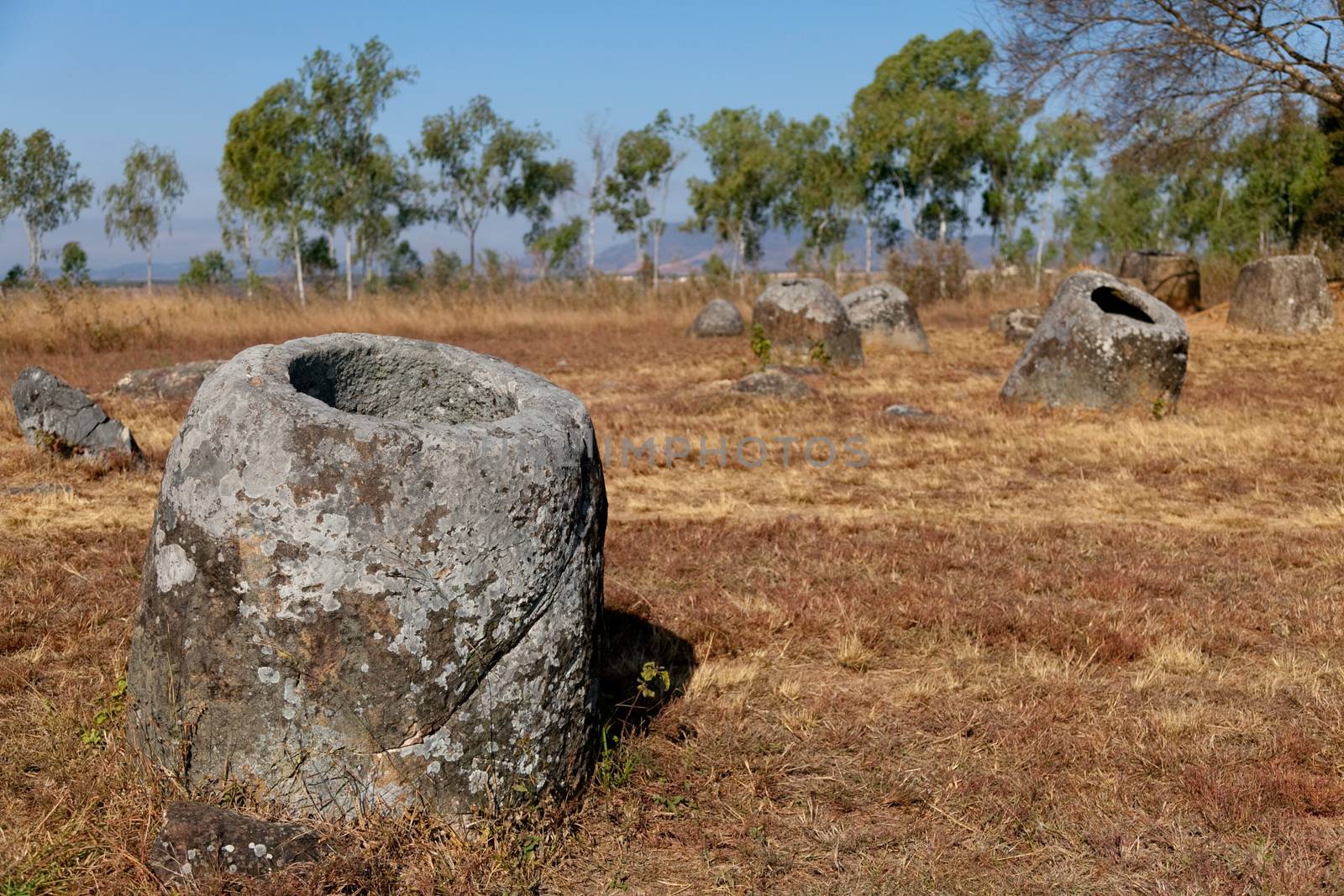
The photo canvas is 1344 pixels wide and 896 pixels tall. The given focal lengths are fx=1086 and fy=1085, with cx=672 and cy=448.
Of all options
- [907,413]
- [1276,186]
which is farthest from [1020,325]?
[1276,186]

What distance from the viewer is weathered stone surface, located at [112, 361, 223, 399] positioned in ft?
42.0

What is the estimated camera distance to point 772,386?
Result: 43.2ft

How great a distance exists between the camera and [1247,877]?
3256 mm

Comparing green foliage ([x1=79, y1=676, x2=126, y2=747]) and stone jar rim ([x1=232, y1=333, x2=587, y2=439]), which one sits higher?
stone jar rim ([x1=232, y1=333, x2=587, y2=439])

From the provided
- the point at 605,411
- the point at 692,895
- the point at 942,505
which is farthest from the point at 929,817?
the point at 605,411

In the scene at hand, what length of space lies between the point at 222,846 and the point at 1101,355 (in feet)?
36.2

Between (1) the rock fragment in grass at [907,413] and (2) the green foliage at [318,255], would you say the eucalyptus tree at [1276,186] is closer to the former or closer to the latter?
(1) the rock fragment in grass at [907,413]

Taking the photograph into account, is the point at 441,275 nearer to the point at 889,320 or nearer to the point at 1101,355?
the point at 889,320

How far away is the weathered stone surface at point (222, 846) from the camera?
293 centimetres

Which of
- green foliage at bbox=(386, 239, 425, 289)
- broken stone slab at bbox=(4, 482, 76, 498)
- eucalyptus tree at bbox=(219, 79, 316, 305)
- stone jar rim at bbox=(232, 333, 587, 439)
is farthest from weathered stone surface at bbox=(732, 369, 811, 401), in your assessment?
green foliage at bbox=(386, 239, 425, 289)

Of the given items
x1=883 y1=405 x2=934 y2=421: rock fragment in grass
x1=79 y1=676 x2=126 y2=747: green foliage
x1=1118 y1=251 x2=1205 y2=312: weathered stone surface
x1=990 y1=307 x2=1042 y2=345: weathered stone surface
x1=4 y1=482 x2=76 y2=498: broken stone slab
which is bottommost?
x1=883 y1=405 x2=934 y2=421: rock fragment in grass

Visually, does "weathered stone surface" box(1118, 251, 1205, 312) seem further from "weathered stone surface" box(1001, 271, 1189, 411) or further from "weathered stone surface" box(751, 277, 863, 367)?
"weathered stone surface" box(1001, 271, 1189, 411)

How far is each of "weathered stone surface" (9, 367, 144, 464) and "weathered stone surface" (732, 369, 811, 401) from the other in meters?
6.77

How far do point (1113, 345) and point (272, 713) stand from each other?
10.8 metres
